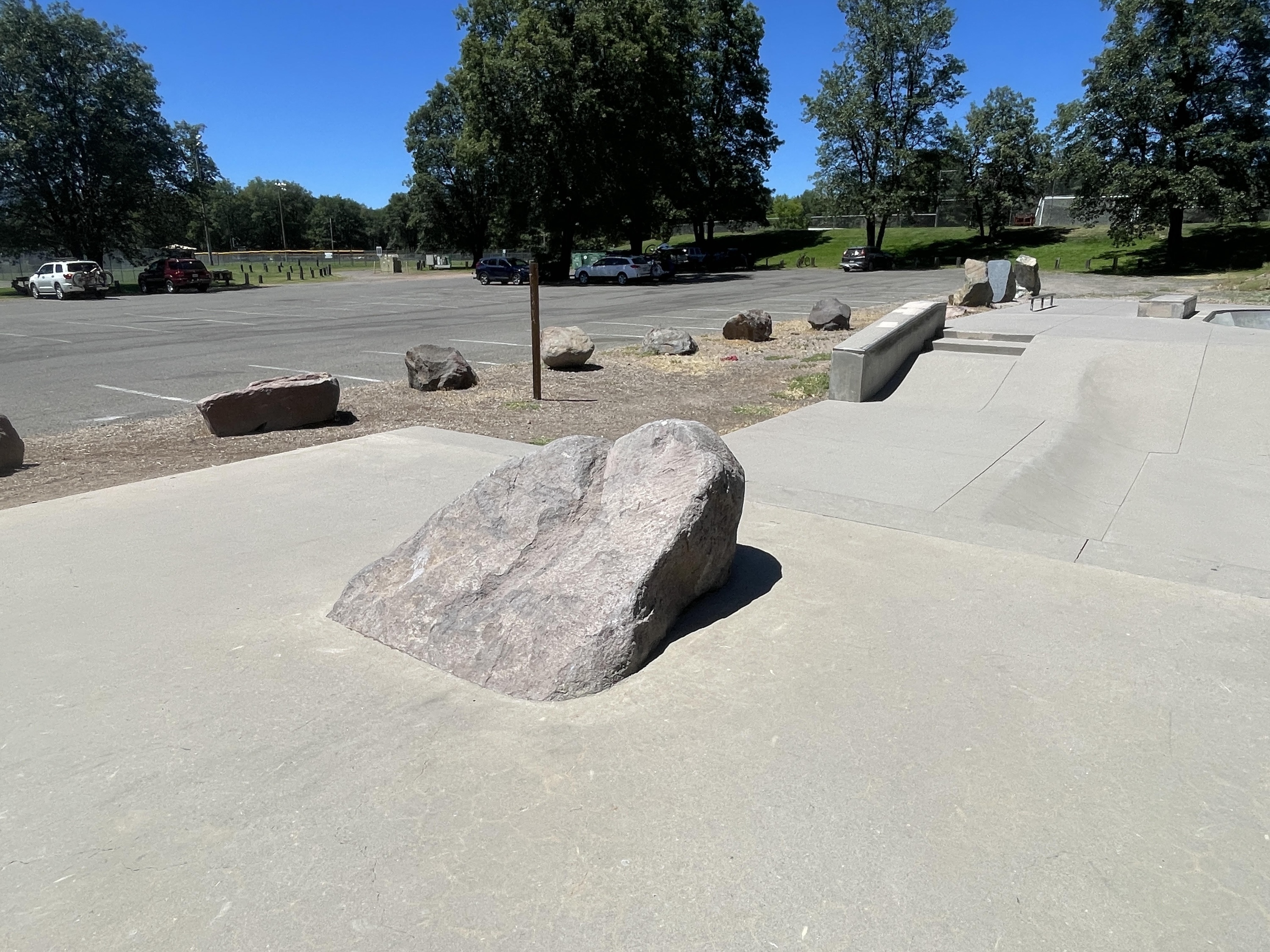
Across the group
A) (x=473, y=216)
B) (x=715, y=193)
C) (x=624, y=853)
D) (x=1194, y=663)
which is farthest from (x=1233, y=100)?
(x=473, y=216)

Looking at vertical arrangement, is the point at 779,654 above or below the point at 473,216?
below

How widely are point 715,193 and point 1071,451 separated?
5498 cm

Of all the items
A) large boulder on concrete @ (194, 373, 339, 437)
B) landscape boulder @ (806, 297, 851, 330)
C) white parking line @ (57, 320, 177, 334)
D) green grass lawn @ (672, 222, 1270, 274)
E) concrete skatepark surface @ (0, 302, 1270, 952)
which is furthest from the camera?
green grass lawn @ (672, 222, 1270, 274)

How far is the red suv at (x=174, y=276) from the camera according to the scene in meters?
41.0

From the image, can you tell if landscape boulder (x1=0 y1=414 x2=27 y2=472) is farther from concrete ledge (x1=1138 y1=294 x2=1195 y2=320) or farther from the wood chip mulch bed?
concrete ledge (x1=1138 y1=294 x2=1195 y2=320)

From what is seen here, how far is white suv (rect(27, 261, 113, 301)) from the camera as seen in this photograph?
3747 centimetres

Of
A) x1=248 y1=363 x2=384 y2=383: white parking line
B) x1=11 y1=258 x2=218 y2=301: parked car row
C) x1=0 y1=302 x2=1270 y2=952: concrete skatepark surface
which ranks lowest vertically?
x1=0 y1=302 x2=1270 y2=952: concrete skatepark surface

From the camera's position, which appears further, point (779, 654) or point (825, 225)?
point (825, 225)

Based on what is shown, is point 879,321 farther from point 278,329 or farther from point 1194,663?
point 278,329

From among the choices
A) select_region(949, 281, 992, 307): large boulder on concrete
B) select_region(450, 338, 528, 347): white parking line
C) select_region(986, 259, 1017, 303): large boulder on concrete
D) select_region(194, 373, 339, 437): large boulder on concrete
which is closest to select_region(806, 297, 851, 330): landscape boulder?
→ select_region(949, 281, 992, 307): large boulder on concrete

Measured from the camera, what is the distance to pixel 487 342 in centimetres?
1783

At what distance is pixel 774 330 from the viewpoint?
763 inches

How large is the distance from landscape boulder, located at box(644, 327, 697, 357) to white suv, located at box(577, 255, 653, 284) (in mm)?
27742

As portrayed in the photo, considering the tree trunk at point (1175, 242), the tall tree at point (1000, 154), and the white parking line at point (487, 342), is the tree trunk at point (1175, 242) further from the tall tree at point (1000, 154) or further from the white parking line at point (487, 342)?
the white parking line at point (487, 342)
